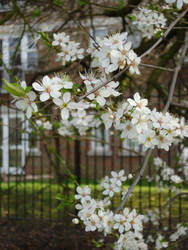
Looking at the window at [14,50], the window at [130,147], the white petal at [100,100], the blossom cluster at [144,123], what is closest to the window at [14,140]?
the window at [14,50]

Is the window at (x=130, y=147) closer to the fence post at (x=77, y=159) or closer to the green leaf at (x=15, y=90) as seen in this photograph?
the fence post at (x=77, y=159)

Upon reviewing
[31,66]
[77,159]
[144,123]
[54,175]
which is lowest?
[54,175]

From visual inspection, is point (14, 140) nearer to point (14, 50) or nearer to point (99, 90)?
point (14, 50)

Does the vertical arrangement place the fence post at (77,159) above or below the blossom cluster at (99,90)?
below

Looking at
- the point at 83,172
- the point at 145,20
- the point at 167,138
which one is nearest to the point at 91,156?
the point at 83,172

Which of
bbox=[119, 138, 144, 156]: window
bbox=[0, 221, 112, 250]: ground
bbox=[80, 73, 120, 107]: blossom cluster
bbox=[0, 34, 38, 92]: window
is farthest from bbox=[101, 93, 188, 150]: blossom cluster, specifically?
bbox=[0, 221, 112, 250]: ground

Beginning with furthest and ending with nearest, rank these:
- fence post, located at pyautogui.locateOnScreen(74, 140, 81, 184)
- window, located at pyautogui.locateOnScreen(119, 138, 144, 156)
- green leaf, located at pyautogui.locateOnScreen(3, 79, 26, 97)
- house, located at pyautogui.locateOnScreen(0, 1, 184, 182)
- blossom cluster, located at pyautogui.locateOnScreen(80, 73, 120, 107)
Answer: fence post, located at pyautogui.locateOnScreen(74, 140, 81, 184) → window, located at pyautogui.locateOnScreen(119, 138, 144, 156) → house, located at pyautogui.locateOnScreen(0, 1, 184, 182) → blossom cluster, located at pyautogui.locateOnScreen(80, 73, 120, 107) → green leaf, located at pyautogui.locateOnScreen(3, 79, 26, 97)

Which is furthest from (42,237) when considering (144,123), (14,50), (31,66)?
(144,123)

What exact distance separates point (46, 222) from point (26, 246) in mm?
1206

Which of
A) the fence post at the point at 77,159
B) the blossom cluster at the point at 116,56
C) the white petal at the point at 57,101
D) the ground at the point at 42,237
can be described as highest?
the blossom cluster at the point at 116,56

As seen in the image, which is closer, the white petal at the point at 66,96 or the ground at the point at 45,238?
the white petal at the point at 66,96

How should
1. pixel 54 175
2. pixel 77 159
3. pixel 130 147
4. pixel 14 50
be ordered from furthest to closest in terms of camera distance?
pixel 54 175 < pixel 130 147 < pixel 77 159 < pixel 14 50

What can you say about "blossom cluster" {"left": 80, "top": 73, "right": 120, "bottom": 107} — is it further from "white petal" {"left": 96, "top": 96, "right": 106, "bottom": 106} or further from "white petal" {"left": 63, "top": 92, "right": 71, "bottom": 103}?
"white petal" {"left": 63, "top": 92, "right": 71, "bottom": 103}

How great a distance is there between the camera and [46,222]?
4684mm
